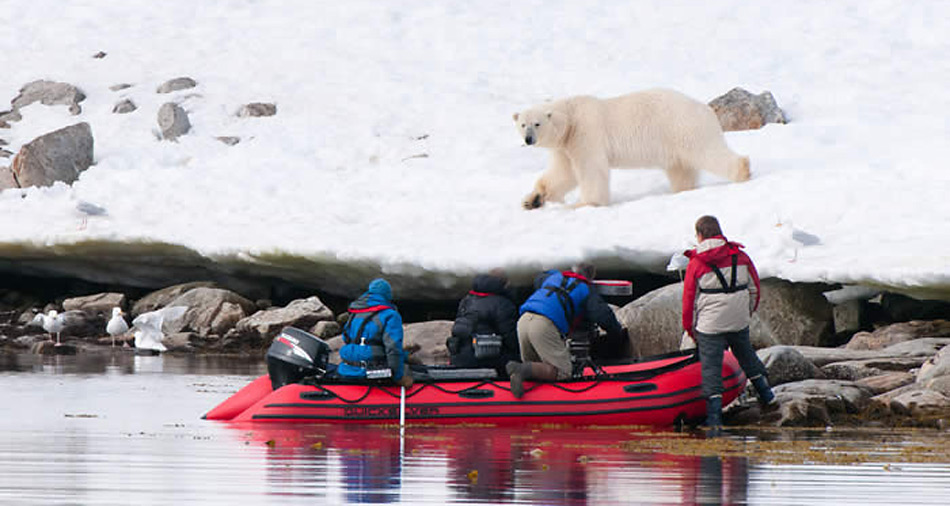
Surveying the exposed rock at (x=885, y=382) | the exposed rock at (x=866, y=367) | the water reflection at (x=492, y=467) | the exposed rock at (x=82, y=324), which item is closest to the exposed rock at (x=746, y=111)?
the exposed rock at (x=82, y=324)

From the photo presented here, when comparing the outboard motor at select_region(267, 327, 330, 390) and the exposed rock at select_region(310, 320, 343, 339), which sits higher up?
the exposed rock at select_region(310, 320, 343, 339)

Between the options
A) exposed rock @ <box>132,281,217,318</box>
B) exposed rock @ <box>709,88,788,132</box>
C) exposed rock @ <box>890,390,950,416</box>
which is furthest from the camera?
exposed rock @ <box>709,88,788,132</box>

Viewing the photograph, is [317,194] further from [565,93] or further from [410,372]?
[410,372]

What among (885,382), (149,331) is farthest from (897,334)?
(149,331)

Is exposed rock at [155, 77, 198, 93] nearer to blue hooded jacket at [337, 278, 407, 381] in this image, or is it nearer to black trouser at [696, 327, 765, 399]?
blue hooded jacket at [337, 278, 407, 381]

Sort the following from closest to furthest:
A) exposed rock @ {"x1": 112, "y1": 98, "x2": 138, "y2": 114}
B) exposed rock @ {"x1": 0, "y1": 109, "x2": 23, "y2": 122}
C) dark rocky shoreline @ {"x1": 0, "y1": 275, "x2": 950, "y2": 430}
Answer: dark rocky shoreline @ {"x1": 0, "y1": 275, "x2": 950, "y2": 430}, exposed rock @ {"x1": 112, "y1": 98, "x2": 138, "y2": 114}, exposed rock @ {"x1": 0, "y1": 109, "x2": 23, "y2": 122}

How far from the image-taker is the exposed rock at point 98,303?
21438mm

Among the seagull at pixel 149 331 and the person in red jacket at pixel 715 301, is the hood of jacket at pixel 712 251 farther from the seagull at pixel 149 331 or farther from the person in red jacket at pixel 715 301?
the seagull at pixel 149 331

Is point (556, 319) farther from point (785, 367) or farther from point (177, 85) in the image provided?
point (177, 85)

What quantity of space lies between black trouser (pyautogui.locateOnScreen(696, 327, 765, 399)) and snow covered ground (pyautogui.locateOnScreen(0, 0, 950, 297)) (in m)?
4.45

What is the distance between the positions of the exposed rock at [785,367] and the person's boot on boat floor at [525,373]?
2.38 m

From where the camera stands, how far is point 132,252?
68.3 feet

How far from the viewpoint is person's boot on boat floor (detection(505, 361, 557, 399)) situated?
31.4ft

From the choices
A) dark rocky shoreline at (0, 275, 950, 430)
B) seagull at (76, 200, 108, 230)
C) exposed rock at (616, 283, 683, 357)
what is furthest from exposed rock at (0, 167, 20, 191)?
exposed rock at (616, 283, 683, 357)
